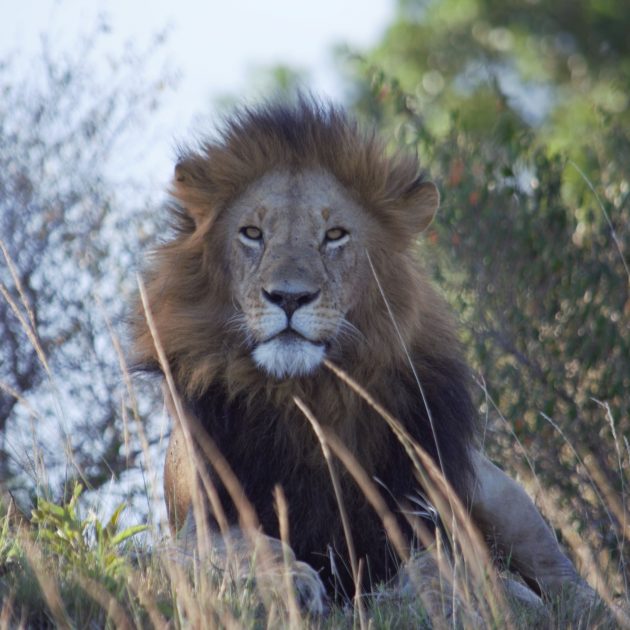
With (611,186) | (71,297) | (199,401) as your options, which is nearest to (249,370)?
(199,401)

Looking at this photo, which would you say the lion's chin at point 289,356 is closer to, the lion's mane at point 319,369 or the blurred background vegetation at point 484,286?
the lion's mane at point 319,369

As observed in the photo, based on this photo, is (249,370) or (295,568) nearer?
(295,568)

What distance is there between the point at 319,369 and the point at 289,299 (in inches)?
13.3

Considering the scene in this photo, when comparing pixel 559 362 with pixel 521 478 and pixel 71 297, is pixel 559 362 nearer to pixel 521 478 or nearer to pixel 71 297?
pixel 521 478

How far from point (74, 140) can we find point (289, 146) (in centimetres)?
308

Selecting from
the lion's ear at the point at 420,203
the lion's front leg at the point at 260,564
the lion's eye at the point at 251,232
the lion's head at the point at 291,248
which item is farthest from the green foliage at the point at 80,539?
the lion's ear at the point at 420,203

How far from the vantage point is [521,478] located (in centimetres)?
676

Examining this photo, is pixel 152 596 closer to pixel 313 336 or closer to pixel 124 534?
pixel 124 534

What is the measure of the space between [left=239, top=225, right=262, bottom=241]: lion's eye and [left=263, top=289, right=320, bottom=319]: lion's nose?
1.19 ft

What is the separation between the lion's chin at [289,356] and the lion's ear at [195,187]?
2.22ft

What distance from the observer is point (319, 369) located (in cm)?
468

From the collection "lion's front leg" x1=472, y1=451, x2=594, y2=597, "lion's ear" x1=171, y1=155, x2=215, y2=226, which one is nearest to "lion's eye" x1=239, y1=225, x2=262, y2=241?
"lion's ear" x1=171, y1=155, x2=215, y2=226

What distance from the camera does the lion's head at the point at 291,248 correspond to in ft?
15.1

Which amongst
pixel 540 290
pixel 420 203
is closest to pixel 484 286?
pixel 540 290
